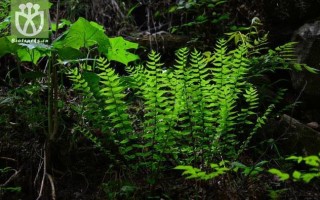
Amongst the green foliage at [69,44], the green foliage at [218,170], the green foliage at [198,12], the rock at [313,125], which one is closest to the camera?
the green foliage at [218,170]

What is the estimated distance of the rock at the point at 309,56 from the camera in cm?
271

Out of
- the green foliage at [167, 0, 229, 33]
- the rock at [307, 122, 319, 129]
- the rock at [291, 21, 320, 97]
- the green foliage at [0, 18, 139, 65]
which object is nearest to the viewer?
the green foliage at [0, 18, 139, 65]

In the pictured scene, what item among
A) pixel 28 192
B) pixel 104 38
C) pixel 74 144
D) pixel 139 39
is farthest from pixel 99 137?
pixel 139 39

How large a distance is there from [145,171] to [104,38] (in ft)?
2.78

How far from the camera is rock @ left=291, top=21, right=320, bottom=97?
8.89 feet

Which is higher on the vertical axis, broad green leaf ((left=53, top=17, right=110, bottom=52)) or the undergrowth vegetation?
broad green leaf ((left=53, top=17, right=110, bottom=52))

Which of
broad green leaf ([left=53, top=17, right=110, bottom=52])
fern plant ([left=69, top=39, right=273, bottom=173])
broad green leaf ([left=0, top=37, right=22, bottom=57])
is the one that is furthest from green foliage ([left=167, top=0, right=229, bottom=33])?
broad green leaf ([left=0, top=37, right=22, bottom=57])

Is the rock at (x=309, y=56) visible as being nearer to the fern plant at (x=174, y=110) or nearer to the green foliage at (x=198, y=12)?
the green foliage at (x=198, y=12)

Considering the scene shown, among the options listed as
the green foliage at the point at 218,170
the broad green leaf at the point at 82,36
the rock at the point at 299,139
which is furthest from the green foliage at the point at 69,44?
the rock at the point at 299,139

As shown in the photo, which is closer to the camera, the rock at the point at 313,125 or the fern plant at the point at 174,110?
the fern plant at the point at 174,110

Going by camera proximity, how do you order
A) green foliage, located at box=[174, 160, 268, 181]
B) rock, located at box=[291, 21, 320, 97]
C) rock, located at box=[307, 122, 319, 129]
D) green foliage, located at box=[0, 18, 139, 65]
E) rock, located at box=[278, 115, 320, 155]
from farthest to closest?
rock, located at box=[291, 21, 320, 97] → rock, located at box=[307, 122, 319, 129] → rock, located at box=[278, 115, 320, 155] → green foliage, located at box=[0, 18, 139, 65] → green foliage, located at box=[174, 160, 268, 181]

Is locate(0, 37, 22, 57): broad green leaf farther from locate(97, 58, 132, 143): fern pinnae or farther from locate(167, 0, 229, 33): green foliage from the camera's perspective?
locate(167, 0, 229, 33): green foliage

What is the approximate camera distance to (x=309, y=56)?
276 cm

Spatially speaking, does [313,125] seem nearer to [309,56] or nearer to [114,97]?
[309,56]
